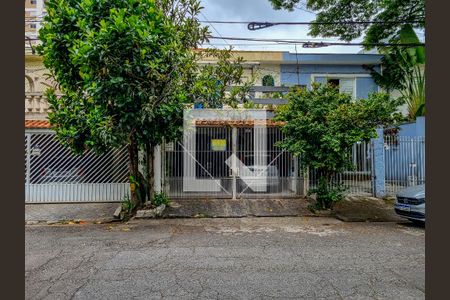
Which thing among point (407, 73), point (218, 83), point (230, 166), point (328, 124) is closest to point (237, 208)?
point (230, 166)

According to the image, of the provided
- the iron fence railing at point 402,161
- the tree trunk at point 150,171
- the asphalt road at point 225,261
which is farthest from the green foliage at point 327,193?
the tree trunk at point 150,171

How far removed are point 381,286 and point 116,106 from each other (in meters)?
6.53

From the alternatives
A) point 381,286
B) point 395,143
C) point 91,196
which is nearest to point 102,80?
point 91,196

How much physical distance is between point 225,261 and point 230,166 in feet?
18.4

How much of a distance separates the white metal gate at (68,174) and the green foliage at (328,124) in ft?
19.3

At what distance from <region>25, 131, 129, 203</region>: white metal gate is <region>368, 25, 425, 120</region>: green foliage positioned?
12272 mm

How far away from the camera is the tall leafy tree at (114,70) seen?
259 inches

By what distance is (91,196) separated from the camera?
397 inches

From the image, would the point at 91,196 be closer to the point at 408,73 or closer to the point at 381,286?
the point at 381,286

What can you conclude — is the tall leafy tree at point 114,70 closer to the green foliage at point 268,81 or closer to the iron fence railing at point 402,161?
the green foliage at point 268,81

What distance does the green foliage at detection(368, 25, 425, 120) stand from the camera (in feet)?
41.7

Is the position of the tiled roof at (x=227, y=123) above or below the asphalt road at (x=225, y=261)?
above

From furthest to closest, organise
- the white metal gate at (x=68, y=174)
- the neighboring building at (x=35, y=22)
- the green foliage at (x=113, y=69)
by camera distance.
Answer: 1. the neighboring building at (x=35, y=22)
2. the white metal gate at (x=68, y=174)
3. the green foliage at (x=113, y=69)

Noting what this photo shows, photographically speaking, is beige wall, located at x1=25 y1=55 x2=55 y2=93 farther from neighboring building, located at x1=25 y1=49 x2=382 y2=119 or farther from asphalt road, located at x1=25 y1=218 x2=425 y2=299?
neighboring building, located at x1=25 y1=49 x2=382 y2=119
